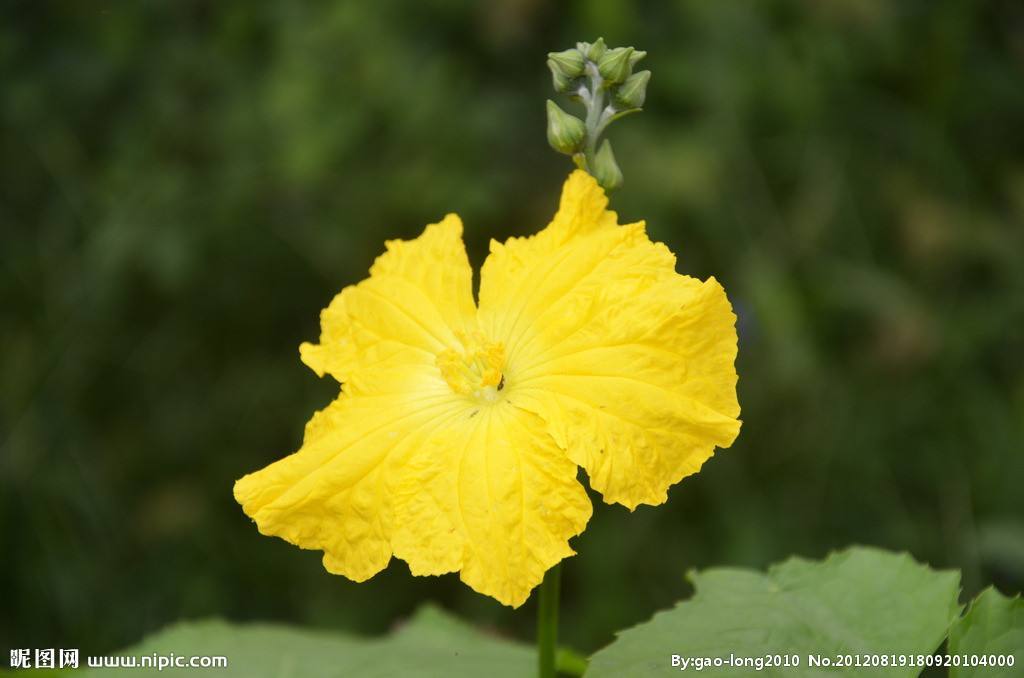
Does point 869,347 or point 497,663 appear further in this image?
point 869,347

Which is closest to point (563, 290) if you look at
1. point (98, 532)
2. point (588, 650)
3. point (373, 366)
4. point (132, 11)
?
point (373, 366)

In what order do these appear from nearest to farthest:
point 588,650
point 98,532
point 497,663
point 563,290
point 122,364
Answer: point 563,290, point 497,663, point 588,650, point 98,532, point 122,364

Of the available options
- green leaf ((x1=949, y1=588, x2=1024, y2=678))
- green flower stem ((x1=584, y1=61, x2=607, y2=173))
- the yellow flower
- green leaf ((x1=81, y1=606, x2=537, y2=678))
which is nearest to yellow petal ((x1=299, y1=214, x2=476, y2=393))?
the yellow flower

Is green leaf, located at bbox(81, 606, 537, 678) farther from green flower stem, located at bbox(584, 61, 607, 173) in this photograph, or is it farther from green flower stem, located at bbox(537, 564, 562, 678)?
green flower stem, located at bbox(584, 61, 607, 173)

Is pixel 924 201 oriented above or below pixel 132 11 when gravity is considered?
below

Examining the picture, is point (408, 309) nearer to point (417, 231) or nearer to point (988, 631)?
point (988, 631)

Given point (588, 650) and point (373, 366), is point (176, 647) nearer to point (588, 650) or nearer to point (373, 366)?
point (373, 366)

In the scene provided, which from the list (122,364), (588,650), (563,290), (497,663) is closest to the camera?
(563,290)
